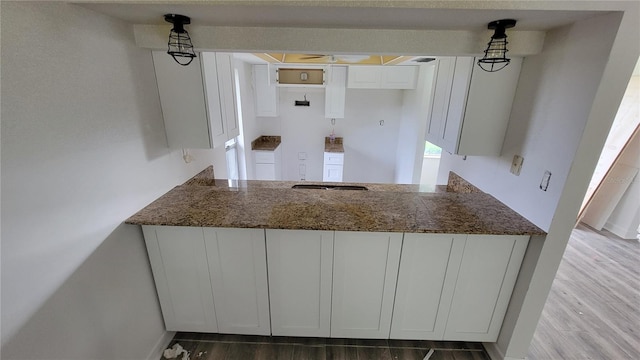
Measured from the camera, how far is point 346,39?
1.39 m

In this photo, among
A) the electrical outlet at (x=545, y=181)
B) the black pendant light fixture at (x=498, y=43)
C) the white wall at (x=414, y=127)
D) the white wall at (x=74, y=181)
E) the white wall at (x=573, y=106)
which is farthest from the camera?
the white wall at (x=414, y=127)

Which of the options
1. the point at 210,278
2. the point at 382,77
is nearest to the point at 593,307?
the point at 210,278

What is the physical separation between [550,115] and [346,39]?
116cm

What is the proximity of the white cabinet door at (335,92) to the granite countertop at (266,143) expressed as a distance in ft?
3.38

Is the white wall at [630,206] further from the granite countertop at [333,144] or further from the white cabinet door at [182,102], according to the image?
the white cabinet door at [182,102]

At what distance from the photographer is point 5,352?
2.83 ft

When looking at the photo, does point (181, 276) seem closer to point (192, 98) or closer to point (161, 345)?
point (161, 345)

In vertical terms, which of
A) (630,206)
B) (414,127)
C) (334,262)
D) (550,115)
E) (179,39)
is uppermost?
(179,39)

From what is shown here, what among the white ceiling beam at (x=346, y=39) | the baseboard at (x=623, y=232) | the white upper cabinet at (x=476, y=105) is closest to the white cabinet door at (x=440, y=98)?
the white upper cabinet at (x=476, y=105)

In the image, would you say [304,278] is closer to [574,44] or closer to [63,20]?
[63,20]

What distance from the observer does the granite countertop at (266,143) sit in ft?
13.8

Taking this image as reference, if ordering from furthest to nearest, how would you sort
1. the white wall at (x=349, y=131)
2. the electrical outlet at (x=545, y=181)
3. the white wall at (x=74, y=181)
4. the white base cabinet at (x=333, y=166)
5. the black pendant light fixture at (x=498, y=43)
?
the white wall at (x=349, y=131), the white base cabinet at (x=333, y=166), the electrical outlet at (x=545, y=181), the black pendant light fixture at (x=498, y=43), the white wall at (x=74, y=181)

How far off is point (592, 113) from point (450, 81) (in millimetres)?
825

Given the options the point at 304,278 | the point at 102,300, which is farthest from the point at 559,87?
the point at 102,300
